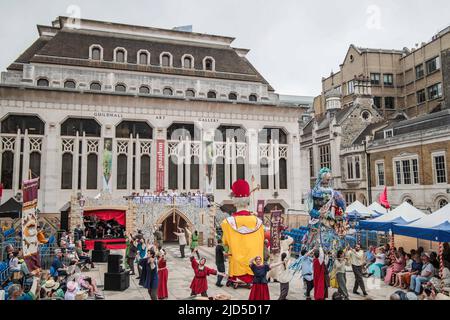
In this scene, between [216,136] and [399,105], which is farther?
[399,105]

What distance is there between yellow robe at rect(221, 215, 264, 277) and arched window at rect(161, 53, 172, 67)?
77.9 ft

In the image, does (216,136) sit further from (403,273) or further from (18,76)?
(403,273)

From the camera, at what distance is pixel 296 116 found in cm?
3278

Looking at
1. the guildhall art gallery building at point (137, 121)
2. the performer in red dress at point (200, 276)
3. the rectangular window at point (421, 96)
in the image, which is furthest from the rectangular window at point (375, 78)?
the performer in red dress at point (200, 276)

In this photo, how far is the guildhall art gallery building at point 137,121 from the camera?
2672cm

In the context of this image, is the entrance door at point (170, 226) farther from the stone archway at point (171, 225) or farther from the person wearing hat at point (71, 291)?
the person wearing hat at point (71, 291)

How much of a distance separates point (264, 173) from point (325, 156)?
1407cm

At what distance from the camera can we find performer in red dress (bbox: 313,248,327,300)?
10734mm

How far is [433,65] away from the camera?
140ft

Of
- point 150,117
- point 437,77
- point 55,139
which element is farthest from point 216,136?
point 437,77

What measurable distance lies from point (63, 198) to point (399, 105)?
4224 cm

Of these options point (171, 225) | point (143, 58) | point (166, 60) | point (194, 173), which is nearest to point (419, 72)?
point (166, 60)

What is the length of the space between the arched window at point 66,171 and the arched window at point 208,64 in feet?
46.1

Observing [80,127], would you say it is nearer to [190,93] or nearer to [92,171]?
[92,171]
